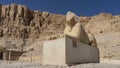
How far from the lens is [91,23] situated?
9056 cm

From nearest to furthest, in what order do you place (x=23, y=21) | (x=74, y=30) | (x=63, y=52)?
(x=63, y=52) < (x=74, y=30) < (x=23, y=21)

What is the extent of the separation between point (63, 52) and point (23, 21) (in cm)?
8308

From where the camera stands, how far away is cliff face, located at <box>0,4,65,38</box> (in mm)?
80900

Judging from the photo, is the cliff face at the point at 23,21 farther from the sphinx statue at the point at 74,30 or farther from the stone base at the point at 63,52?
the stone base at the point at 63,52

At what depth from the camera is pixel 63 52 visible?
8.52 metres

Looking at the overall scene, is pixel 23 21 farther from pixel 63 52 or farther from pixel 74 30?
pixel 63 52

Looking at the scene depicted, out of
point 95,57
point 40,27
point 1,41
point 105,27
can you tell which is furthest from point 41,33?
point 95,57

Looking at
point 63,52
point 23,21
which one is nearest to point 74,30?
point 63,52

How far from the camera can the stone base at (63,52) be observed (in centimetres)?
852

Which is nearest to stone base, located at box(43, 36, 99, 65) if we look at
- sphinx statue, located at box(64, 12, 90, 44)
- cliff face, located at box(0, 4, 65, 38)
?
sphinx statue, located at box(64, 12, 90, 44)

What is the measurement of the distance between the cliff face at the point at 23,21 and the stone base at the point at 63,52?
232 ft

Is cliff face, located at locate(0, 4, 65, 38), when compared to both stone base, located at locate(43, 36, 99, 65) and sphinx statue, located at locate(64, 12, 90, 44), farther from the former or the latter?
stone base, located at locate(43, 36, 99, 65)

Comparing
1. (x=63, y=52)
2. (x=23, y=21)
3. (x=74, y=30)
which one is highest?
(x=23, y=21)

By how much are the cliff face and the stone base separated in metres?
70.8
